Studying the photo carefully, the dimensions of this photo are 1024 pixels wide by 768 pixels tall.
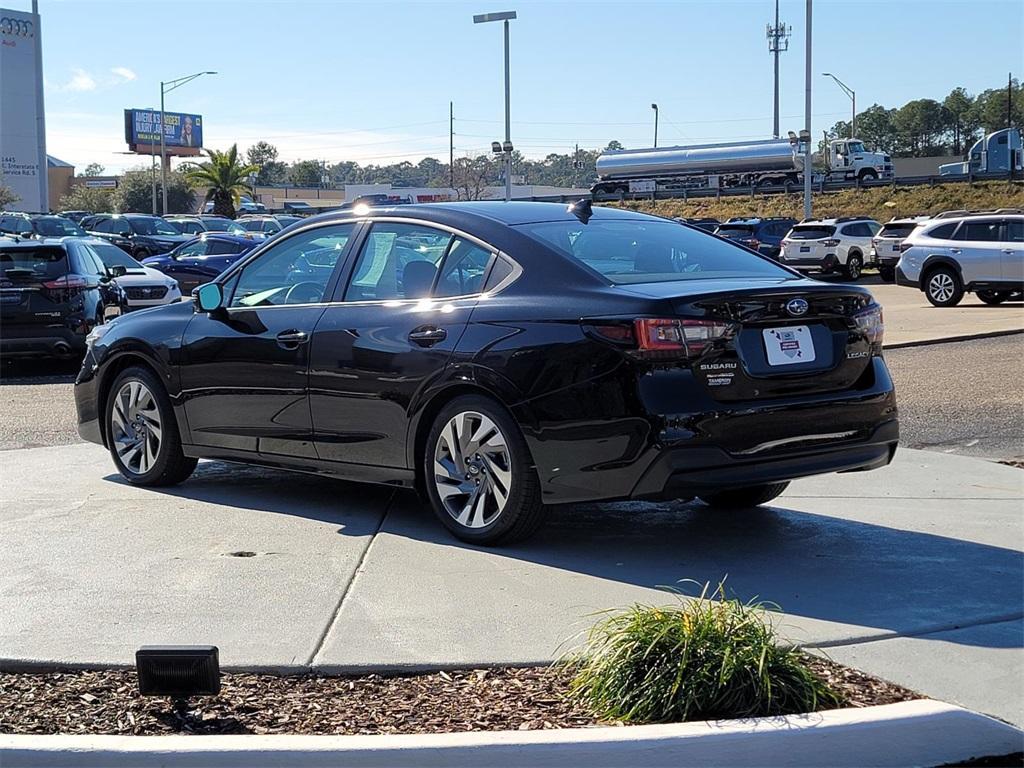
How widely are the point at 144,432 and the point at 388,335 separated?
83.7 inches

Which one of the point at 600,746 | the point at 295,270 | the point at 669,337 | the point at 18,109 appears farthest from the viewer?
the point at 18,109

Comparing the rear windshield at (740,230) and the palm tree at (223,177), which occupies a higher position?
the palm tree at (223,177)

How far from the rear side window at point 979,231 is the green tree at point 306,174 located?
144m

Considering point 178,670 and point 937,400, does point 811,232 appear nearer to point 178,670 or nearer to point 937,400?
point 937,400

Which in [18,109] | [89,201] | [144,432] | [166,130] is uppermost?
[166,130]

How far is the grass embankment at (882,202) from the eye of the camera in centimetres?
5459

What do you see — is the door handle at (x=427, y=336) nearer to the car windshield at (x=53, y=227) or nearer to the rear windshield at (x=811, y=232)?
the rear windshield at (x=811, y=232)

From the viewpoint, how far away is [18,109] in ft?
292

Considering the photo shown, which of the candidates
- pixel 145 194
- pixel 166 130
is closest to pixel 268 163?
pixel 166 130

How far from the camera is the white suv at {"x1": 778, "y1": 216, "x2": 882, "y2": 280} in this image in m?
34.3

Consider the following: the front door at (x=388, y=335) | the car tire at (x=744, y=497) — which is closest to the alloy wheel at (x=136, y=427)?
the front door at (x=388, y=335)

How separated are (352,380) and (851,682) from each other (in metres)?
3.20

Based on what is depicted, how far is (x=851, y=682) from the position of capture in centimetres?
435

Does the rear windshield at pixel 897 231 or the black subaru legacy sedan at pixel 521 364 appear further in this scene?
the rear windshield at pixel 897 231
